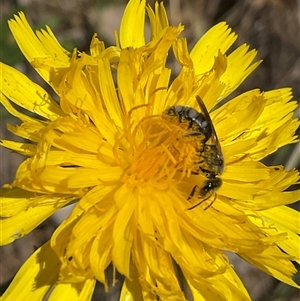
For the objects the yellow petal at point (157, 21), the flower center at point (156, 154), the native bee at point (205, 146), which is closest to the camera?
the native bee at point (205, 146)

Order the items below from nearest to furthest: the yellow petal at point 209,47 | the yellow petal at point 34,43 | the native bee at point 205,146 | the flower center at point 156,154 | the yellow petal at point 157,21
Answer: the native bee at point 205,146 < the flower center at point 156,154 < the yellow petal at point 34,43 < the yellow petal at point 157,21 < the yellow petal at point 209,47

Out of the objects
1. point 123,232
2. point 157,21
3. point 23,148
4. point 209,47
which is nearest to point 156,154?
point 123,232

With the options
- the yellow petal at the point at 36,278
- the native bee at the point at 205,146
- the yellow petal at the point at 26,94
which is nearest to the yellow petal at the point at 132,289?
the yellow petal at the point at 36,278

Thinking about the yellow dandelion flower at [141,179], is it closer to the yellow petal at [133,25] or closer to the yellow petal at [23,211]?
the yellow petal at [23,211]

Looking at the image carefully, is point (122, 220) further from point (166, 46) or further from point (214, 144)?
point (166, 46)

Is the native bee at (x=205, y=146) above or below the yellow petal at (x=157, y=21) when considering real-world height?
below
